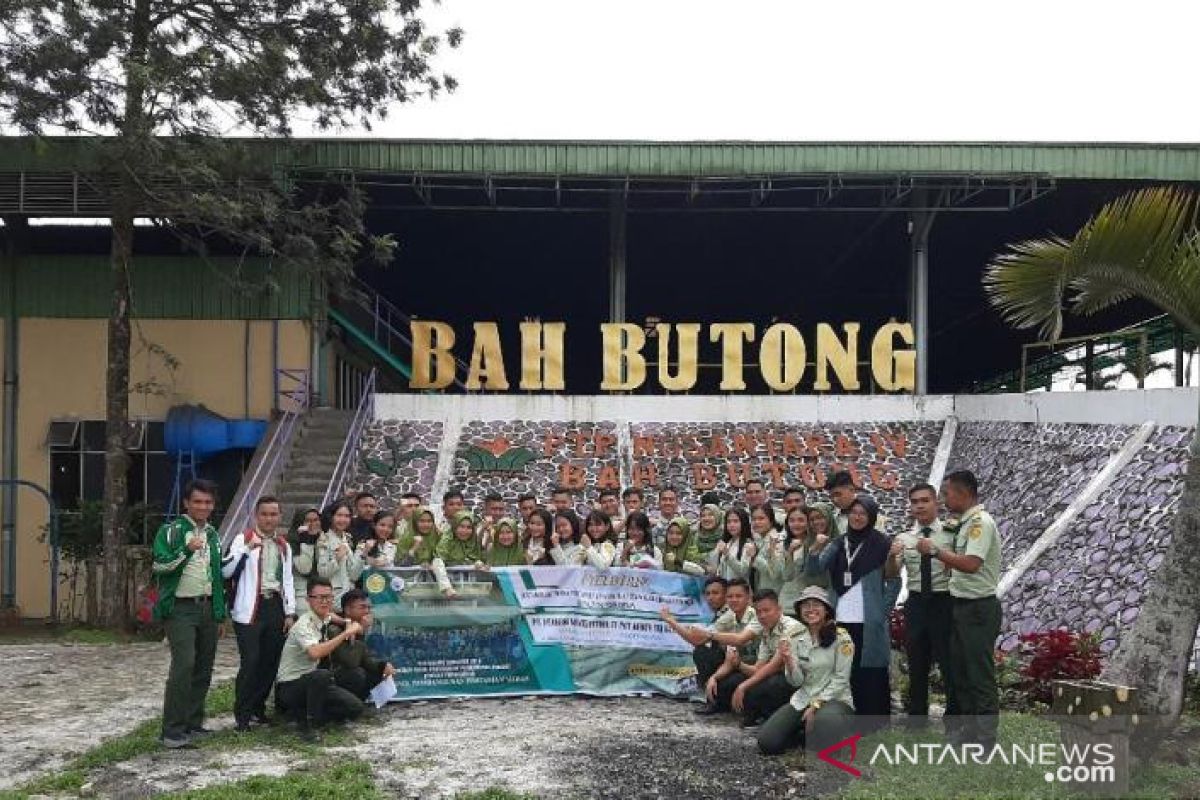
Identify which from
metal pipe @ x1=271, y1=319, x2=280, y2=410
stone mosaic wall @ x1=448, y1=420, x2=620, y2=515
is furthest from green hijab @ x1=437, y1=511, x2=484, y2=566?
metal pipe @ x1=271, y1=319, x2=280, y2=410

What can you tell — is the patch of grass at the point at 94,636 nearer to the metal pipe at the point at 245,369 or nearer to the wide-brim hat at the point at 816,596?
the metal pipe at the point at 245,369

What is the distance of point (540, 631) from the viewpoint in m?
7.66

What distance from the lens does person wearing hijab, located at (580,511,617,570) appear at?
25.6 feet

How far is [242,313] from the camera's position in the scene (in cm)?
1652

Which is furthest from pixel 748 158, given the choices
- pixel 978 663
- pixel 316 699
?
pixel 316 699

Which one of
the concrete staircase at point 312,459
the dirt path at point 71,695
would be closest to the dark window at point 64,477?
the concrete staircase at point 312,459

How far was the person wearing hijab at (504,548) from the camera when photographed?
8008 mm

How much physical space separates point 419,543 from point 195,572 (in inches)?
78.1

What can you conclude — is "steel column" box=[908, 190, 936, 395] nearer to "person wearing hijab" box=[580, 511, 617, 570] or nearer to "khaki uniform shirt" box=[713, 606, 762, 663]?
"person wearing hijab" box=[580, 511, 617, 570]

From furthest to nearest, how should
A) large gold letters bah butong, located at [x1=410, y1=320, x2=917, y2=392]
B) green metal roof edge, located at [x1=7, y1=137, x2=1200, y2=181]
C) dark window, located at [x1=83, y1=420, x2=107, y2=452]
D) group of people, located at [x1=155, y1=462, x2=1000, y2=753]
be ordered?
1. large gold letters bah butong, located at [x1=410, y1=320, x2=917, y2=392]
2. green metal roof edge, located at [x1=7, y1=137, x2=1200, y2=181]
3. dark window, located at [x1=83, y1=420, x2=107, y2=452]
4. group of people, located at [x1=155, y1=462, x2=1000, y2=753]

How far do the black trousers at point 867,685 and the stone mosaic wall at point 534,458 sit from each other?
874 cm

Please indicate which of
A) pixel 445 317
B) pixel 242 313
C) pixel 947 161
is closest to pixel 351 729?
pixel 242 313

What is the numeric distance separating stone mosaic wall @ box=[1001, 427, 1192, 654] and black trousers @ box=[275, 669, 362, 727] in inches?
252

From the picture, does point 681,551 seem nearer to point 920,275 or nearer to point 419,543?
point 419,543
